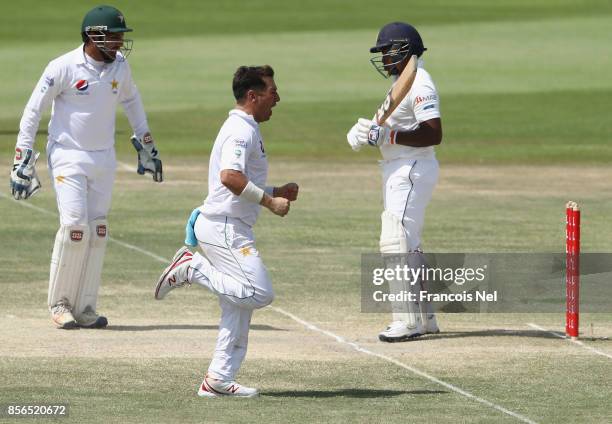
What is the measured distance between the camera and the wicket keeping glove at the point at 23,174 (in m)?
12.6

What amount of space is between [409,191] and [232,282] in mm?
2952

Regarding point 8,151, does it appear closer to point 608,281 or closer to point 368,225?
point 368,225

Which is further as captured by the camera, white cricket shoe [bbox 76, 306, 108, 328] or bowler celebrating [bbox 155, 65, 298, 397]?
white cricket shoe [bbox 76, 306, 108, 328]

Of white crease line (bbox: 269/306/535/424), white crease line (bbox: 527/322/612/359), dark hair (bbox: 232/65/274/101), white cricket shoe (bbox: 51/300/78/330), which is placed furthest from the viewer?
white cricket shoe (bbox: 51/300/78/330)

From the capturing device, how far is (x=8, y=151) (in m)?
30.5

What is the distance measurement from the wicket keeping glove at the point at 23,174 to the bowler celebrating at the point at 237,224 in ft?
9.62

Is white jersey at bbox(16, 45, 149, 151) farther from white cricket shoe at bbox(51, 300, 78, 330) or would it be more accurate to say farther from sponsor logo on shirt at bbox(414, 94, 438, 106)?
sponsor logo on shirt at bbox(414, 94, 438, 106)

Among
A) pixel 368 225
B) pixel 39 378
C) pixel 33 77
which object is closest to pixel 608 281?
pixel 368 225

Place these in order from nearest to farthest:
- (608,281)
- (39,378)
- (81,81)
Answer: (39,378) → (81,81) → (608,281)

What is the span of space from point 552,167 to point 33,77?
2433 centimetres

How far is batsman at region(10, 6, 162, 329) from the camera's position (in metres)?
12.7

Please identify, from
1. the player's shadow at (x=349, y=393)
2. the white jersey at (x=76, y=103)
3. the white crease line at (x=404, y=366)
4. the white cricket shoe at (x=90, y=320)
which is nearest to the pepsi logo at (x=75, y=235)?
the white cricket shoe at (x=90, y=320)

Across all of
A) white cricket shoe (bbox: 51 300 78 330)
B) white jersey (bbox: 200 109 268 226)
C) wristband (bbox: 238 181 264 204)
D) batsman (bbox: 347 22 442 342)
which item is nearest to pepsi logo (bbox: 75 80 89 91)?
white cricket shoe (bbox: 51 300 78 330)

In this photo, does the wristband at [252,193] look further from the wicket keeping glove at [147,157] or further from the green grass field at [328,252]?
the wicket keeping glove at [147,157]
